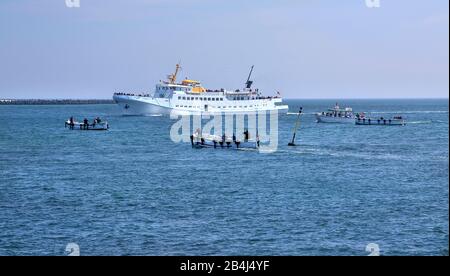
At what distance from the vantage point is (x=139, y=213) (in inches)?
1287

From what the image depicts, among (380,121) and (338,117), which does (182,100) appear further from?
(380,121)

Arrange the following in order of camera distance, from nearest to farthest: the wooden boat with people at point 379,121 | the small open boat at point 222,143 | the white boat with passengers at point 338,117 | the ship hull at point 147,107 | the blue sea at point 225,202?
the blue sea at point 225,202 → the small open boat at point 222,143 → the wooden boat with people at point 379,121 → the white boat with passengers at point 338,117 → the ship hull at point 147,107

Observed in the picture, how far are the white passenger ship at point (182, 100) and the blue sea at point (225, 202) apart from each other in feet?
244

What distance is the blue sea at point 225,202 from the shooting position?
88.0 feet

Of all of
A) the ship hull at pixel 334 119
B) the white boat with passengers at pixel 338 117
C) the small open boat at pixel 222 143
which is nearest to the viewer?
the small open boat at pixel 222 143

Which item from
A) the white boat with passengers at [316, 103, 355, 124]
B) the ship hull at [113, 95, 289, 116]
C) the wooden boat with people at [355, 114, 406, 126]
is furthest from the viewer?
the ship hull at [113, 95, 289, 116]

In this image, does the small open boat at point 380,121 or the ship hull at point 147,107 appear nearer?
the small open boat at point 380,121

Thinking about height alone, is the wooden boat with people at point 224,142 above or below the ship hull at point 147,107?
below

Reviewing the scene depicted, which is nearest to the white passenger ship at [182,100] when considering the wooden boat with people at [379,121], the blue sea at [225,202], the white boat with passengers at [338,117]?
the white boat with passengers at [338,117]

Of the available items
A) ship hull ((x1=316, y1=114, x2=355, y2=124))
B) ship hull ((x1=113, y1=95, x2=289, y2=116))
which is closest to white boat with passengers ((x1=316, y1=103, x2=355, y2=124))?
ship hull ((x1=316, y1=114, x2=355, y2=124))

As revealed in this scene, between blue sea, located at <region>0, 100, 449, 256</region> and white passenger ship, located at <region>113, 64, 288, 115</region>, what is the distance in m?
74.3

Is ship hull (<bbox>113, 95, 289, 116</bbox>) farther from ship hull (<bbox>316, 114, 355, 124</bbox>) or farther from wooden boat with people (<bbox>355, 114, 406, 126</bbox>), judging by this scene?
wooden boat with people (<bbox>355, 114, 406, 126</bbox>)

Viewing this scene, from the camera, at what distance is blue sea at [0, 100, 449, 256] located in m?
26.8

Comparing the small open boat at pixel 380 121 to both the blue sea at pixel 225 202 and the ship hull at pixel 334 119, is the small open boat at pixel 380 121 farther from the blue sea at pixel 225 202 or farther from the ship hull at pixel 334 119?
the blue sea at pixel 225 202
